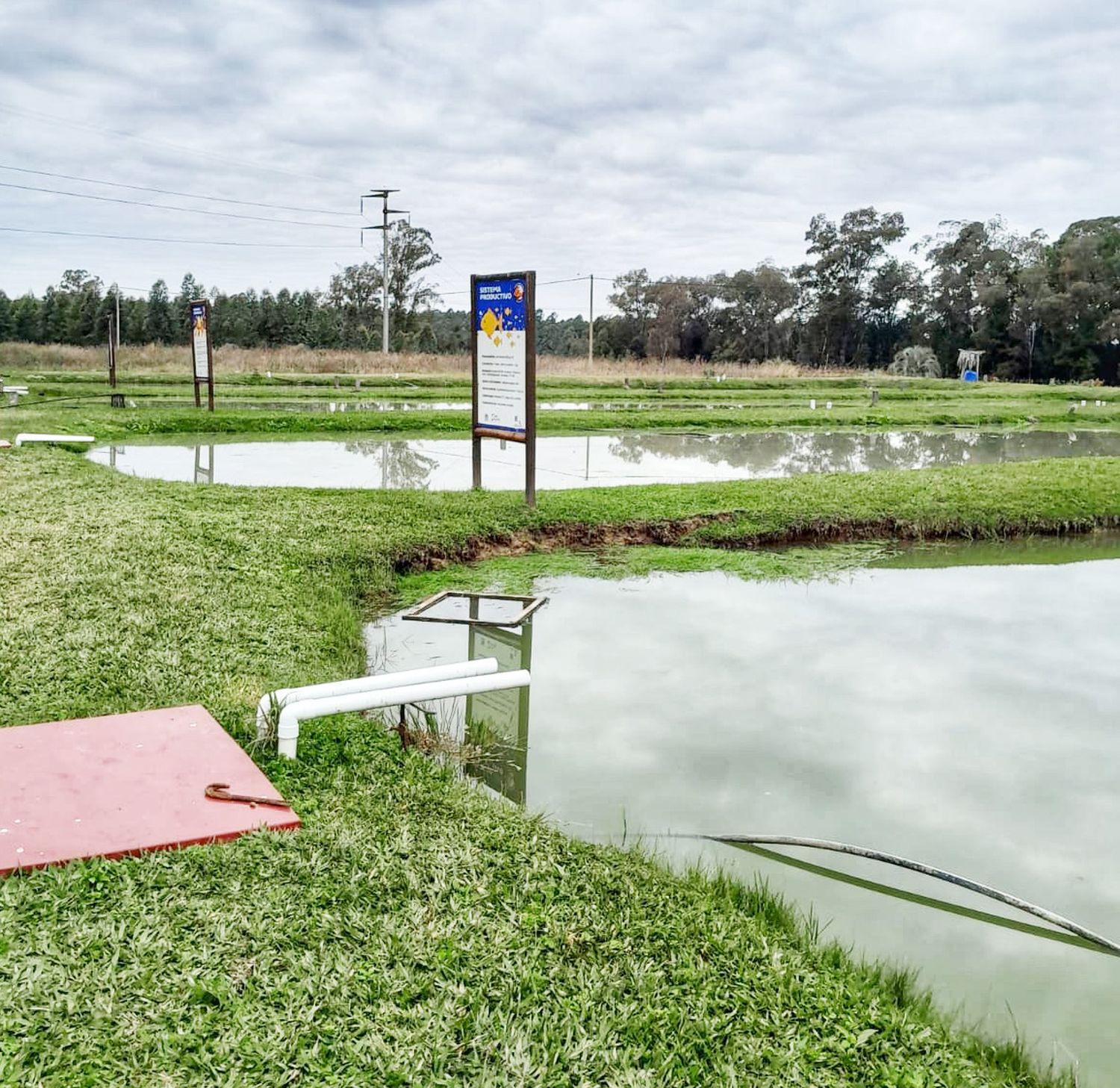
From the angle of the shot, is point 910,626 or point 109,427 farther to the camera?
point 109,427

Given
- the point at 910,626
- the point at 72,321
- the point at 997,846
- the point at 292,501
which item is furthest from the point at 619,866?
the point at 72,321

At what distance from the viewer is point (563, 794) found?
3.63m

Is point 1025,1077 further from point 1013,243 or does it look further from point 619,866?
point 1013,243

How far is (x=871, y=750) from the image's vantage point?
4.07 m

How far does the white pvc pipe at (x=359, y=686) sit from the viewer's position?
343 centimetres

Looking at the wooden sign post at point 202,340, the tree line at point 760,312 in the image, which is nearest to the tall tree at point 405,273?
the tree line at point 760,312

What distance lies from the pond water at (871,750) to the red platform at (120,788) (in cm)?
104

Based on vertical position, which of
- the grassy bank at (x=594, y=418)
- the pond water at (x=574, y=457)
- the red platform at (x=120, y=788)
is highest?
the grassy bank at (x=594, y=418)

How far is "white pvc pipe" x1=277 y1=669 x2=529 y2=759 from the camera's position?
328 centimetres

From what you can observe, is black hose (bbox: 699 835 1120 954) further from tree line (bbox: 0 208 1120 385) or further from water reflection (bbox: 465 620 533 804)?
tree line (bbox: 0 208 1120 385)

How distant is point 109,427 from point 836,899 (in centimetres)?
1367

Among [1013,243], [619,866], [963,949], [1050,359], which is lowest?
[963,949]

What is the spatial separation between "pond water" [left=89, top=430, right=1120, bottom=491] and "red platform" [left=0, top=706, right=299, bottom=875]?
6.72 meters

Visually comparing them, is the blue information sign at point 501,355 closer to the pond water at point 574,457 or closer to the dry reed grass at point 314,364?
the pond water at point 574,457
